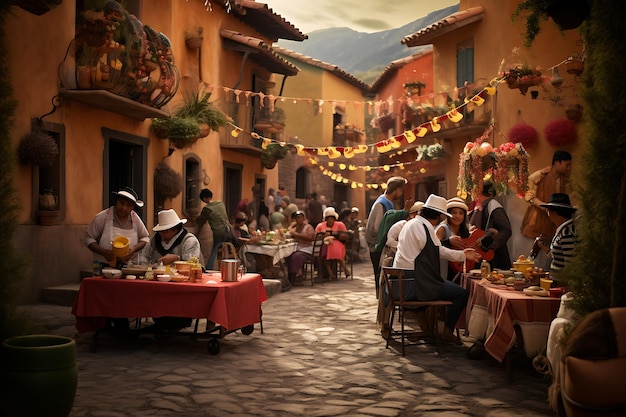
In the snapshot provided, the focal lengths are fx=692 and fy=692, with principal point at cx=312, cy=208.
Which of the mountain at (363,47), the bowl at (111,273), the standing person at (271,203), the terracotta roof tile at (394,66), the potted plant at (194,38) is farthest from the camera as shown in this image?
the mountain at (363,47)

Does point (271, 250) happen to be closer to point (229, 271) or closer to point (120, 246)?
point (120, 246)

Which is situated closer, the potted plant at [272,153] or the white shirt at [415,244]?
the white shirt at [415,244]

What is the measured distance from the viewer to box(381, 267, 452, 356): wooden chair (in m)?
7.61

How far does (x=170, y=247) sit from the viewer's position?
8.12 m

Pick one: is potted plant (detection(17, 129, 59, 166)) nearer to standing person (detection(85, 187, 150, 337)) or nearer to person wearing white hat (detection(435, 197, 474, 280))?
standing person (detection(85, 187, 150, 337))

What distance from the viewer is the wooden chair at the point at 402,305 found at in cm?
761

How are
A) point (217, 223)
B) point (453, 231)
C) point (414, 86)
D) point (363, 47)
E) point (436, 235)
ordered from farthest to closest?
point (363, 47) → point (414, 86) → point (217, 223) → point (453, 231) → point (436, 235)

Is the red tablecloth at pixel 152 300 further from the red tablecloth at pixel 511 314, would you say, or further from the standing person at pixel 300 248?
the standing person at pixel 300 248

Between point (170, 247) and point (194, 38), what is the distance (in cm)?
900

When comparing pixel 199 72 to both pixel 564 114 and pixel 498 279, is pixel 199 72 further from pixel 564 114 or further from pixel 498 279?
pixel 498 279

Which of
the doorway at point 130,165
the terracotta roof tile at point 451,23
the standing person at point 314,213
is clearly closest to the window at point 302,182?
the standing person at point 314,213

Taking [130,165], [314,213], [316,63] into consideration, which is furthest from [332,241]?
[316,63]

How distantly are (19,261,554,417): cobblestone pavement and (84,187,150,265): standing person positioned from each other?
40.0 inches

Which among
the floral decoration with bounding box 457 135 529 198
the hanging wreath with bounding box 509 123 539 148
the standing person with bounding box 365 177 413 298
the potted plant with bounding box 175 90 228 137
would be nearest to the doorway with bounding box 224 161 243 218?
the potted plant with bounding box 175 90 228 137
